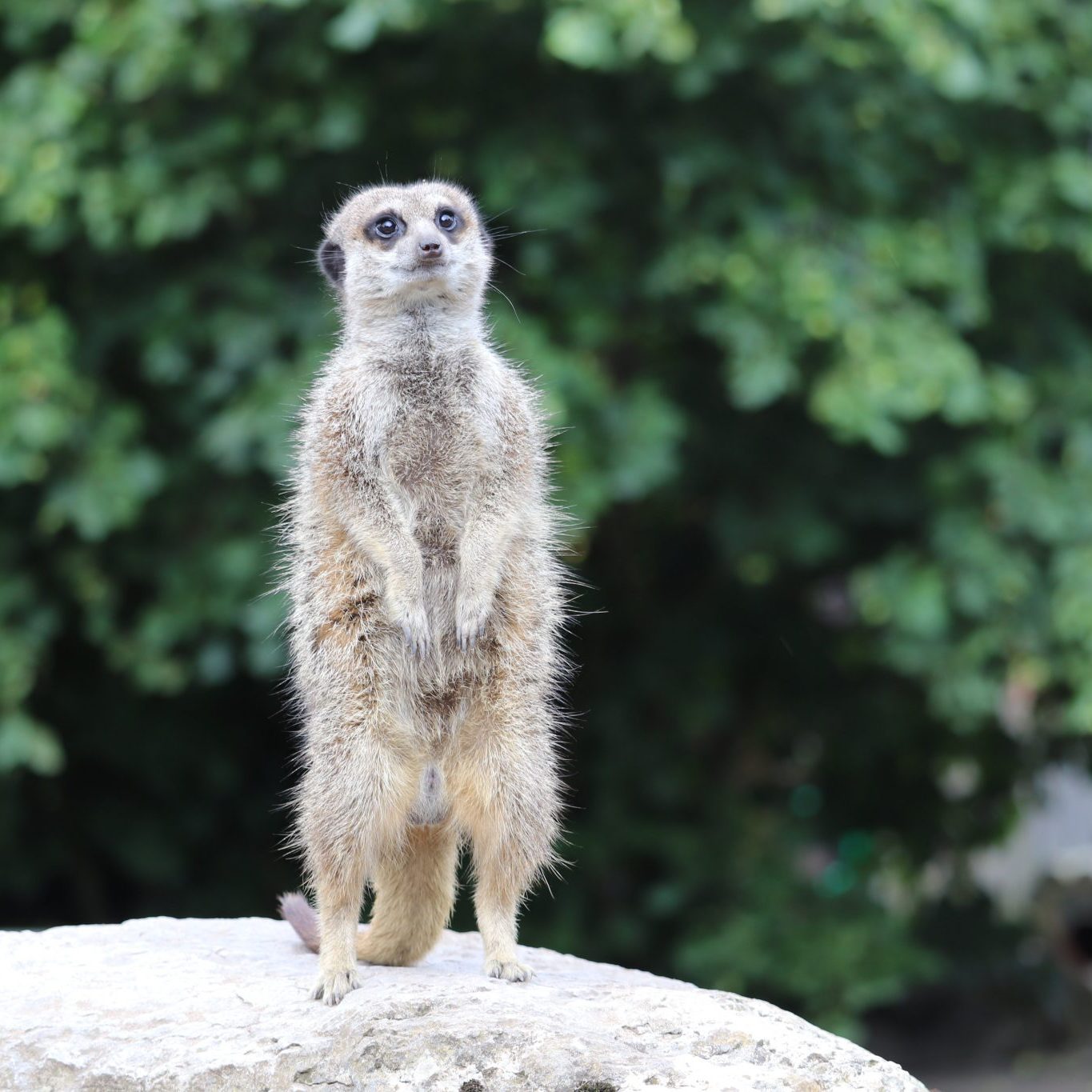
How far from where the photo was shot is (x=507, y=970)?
12.3 ft

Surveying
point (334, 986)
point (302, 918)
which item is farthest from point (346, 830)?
point (302, 918)

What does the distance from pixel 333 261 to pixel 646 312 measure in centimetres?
276

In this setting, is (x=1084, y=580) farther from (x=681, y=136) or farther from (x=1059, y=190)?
(x=681, y=136)

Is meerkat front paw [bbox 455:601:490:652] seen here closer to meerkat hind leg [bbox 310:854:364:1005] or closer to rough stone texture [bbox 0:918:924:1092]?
meerkat hind leg [bbox 310:854:364:1005]

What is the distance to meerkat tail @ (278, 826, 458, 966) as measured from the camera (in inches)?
157

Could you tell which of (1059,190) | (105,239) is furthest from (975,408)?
(105,239)

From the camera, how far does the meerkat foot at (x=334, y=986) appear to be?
357 centimetres

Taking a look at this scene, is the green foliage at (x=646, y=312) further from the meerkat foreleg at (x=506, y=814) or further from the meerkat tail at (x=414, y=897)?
the meerkat foreleg at (x=506, y=814)

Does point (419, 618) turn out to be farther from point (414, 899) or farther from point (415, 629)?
point (414, 899)

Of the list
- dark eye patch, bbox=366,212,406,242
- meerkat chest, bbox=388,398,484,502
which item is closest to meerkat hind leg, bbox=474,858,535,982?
meerkat chest, bbox=388,398,484,502

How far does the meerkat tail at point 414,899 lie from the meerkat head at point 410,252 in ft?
4.19

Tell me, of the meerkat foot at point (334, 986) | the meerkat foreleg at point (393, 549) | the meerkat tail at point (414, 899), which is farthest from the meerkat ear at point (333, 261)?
the meerkat foot at point (334, 986)

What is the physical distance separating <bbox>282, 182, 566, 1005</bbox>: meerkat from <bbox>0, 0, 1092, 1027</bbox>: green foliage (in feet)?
5.95

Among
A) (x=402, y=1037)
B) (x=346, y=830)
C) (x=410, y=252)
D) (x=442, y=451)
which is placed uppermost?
(x=410, y=252)
